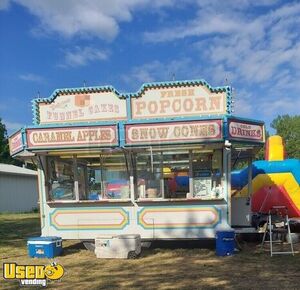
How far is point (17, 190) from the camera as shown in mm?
37250

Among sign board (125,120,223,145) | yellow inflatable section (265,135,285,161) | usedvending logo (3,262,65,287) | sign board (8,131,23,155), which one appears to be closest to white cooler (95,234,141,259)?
usedvending logo (3,262,65,287)

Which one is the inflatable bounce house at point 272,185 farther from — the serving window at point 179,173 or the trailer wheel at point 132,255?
the trailer wheel at point 132,255

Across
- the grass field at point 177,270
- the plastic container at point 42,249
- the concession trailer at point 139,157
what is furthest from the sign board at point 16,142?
the grass field at point 177,270

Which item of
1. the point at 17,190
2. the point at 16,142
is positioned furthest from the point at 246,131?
the point at 17,190

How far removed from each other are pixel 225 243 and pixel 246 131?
9.63ft

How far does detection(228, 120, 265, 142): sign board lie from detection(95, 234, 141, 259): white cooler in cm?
352

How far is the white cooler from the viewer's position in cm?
1070

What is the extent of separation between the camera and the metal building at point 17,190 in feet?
115

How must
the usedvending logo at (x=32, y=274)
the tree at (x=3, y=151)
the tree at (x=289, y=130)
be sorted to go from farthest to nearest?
the tree at (x=289, y=130) → the tree at (x=3, y=151) → the usedvending logo at (x=32, y=274)

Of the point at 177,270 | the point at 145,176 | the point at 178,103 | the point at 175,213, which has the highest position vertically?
the point at 178,103

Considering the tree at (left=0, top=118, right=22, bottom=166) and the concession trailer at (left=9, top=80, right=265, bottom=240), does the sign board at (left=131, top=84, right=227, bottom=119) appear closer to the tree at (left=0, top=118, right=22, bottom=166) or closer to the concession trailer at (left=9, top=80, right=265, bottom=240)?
the concession trailer at (left=9, top=80, right=265, bottom=240)

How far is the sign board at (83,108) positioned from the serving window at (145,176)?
41.0 inches

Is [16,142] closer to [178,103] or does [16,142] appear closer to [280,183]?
[178,103]

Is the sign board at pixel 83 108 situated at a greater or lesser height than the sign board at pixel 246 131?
greater
